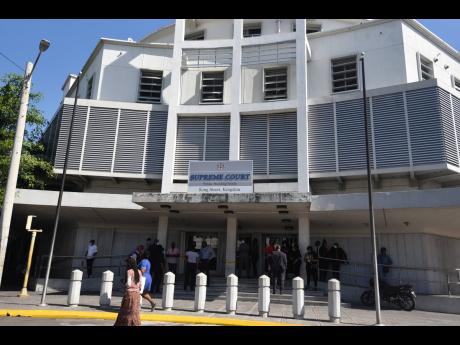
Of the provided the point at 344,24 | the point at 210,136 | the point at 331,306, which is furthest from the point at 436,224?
the point at 344,24

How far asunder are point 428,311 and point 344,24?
17.4 meters

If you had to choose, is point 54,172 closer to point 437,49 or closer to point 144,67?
point 144,67

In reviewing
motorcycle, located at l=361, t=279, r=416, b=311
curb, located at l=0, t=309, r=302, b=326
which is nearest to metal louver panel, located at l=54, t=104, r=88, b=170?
curb, located at l=0, t=309, r=302, b=326

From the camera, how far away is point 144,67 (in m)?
22.4

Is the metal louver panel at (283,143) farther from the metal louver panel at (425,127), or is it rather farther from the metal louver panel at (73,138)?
the metal louver panel at (73,138)

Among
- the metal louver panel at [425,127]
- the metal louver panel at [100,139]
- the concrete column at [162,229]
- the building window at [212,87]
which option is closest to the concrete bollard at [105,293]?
the concrete column at [162,229]

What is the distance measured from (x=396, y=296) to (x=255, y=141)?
31.0 feet

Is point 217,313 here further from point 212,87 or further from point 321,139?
point 212,87

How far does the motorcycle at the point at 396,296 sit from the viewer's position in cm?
1372

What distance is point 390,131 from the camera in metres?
17.7

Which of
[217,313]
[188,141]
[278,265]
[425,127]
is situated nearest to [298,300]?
[217,313]

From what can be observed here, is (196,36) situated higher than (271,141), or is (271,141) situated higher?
(196,36)

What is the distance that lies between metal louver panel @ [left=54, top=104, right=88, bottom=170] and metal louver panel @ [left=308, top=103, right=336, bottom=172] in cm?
1160

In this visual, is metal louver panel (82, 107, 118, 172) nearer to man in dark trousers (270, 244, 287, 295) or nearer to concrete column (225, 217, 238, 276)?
concrete column (225, 217, 238, 276)
